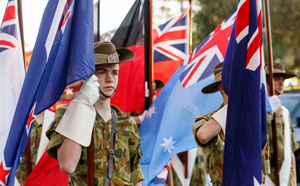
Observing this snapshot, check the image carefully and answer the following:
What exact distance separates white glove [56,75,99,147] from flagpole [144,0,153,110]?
2429mm

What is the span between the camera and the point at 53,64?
3.93 meters

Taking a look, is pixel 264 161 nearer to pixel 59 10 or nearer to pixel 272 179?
pixel 272 179

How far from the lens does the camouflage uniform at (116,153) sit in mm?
3928

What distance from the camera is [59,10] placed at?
4027 mm

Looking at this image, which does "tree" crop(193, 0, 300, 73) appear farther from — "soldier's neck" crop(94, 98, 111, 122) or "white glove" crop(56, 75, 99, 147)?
"white glove" crop(56, 75, 99, 147)

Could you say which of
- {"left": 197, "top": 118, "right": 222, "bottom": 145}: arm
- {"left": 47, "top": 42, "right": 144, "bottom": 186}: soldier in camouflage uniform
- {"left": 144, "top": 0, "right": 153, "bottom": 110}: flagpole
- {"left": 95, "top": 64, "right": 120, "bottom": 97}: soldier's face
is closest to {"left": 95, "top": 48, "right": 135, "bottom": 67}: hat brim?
{"left": 47, "top": 42, "right": 144, "bottom": 186}: soldier in camouflage uniform

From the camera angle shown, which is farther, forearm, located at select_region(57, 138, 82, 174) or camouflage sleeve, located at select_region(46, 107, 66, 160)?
camouflage sleeve, located at select_region(46, 107, 66, 160)

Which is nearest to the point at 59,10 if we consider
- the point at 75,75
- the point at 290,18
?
the point at 75,75

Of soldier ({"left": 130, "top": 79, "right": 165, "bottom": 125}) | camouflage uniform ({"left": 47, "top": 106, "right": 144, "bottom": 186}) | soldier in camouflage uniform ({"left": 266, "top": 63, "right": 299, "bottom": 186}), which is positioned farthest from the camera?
soldier in camouflage uniform ({"left": 266, "top": 63, "right": 299, "bottom": 186})

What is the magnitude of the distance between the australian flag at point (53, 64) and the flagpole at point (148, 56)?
2094 mm

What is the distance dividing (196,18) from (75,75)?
59.6 ft

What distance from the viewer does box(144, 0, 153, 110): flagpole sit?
19.7ft

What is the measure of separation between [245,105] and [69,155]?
118 cm

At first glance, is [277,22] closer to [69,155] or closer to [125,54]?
[125,54]
